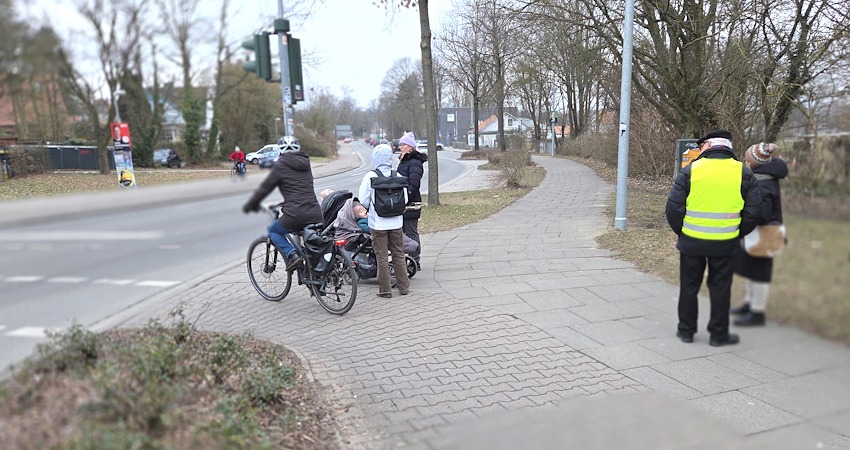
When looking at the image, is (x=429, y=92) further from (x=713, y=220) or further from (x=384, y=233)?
(x=713, y=220)

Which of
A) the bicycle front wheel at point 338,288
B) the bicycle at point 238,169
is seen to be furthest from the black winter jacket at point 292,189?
the bicycle front wheel at point 338,288

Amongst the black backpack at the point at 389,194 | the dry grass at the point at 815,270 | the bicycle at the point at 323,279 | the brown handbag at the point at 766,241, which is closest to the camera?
the dry grass at the point at 815,270

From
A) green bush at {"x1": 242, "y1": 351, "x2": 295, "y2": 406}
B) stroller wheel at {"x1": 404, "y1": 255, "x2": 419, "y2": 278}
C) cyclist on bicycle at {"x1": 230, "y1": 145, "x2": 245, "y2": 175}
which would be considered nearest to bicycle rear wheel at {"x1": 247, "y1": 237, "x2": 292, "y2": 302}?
green bush at {"x1": 242, "y1": 351, "x2": 295, "y2": 406}

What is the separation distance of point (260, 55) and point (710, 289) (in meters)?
1.81

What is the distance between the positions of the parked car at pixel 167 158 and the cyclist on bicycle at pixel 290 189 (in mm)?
392

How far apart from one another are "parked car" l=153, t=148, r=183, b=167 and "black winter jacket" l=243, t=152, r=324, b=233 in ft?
1.39

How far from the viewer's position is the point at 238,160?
6.24 ft

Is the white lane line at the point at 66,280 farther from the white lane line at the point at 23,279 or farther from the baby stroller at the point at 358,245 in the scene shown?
the baby stroller at the point at 358,245

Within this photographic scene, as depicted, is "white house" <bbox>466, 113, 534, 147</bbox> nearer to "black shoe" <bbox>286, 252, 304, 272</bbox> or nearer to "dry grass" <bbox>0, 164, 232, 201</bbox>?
"black shoe" <bbox>286, 252, 304, 272</bbox>

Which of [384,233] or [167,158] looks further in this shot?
[384,233]

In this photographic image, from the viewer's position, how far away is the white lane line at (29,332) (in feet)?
5.81

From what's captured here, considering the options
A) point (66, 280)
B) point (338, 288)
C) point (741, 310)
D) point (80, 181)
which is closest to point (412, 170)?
point (338, 288)

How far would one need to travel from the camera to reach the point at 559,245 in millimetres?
5750

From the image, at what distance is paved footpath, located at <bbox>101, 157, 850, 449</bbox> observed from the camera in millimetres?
1770
